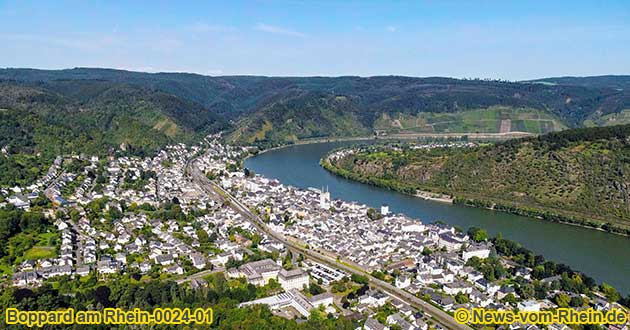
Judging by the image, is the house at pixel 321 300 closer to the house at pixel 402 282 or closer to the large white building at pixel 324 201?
the house at pixel 402 282

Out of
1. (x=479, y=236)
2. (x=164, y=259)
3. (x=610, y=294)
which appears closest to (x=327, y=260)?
(x=164, y=259)

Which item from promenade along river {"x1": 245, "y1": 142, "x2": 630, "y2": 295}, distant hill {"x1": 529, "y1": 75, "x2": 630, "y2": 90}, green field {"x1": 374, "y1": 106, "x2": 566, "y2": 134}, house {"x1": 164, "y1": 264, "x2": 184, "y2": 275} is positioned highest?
distant hill {"x1": 529, "y1": 75, "x2": 630, "y2": 90}

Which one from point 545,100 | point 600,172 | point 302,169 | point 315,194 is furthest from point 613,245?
point 545,100

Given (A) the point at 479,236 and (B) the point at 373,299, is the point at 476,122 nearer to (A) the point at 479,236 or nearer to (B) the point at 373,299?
(A) the point at 479,236

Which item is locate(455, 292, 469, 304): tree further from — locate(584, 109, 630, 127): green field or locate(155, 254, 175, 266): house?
locate(584, 109, 630, 127): green field

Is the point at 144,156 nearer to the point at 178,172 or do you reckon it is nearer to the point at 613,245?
the point at 178,172

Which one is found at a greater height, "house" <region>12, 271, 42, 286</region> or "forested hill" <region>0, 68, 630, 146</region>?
"forested hill" <region>0, 68, 630, 146</region>

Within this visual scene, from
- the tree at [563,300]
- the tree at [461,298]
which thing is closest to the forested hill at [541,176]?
the tree at [563,300]

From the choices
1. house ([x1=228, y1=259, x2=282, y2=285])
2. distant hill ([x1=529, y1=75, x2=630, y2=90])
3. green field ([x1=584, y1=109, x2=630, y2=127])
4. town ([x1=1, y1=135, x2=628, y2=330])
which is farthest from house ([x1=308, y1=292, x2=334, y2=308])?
distant hill ([x1=529, y1=75, x2=630, y2=90])
